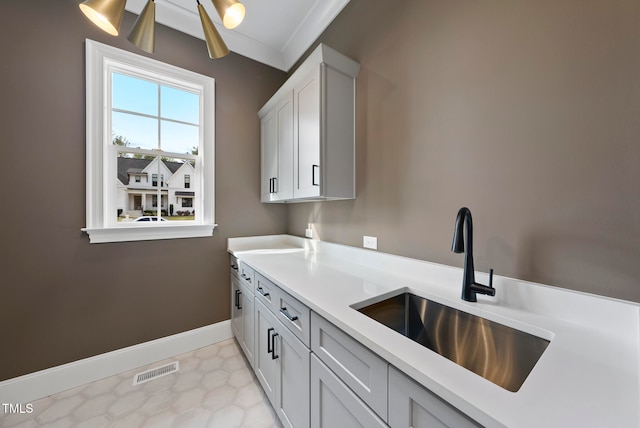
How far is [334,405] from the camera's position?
887mm

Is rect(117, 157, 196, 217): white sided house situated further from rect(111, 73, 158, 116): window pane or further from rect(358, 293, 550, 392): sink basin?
rect(358, 293, 550, 392): sink basin

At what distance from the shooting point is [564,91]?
34.6 inches

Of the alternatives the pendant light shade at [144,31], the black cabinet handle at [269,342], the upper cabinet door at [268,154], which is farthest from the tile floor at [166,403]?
the pendant light shade at [144,31]

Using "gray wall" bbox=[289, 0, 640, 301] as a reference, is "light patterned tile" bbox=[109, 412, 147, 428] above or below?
below

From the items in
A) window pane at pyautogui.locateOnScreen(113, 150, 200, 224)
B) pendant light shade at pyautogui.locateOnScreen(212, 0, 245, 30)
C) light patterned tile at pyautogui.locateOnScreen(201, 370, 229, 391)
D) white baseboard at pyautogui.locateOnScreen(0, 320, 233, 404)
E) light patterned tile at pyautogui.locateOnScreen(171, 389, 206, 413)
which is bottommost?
light patterned tile at pyautogui.locateOnScreen(171, 389, 206, 413)

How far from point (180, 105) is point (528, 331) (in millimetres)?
2815

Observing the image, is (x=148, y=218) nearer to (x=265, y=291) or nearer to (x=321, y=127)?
(x=265, y=291)

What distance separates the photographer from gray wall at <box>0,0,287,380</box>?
1545 mm

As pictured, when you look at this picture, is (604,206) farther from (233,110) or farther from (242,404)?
(233,110)

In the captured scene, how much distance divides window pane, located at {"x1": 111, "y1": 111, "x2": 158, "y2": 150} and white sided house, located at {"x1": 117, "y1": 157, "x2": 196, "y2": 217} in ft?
0.45

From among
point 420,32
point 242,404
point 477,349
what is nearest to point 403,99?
point 420,32

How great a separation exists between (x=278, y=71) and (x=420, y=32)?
1.74 meters

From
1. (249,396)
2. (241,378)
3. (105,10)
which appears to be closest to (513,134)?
(105,10)

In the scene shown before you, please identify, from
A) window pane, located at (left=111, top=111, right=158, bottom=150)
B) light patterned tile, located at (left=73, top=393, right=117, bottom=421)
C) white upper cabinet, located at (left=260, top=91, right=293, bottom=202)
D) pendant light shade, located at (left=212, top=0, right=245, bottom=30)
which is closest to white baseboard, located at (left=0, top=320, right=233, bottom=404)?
light patterned tile, located at (left=73, top=393, right=117, bottom=421)
